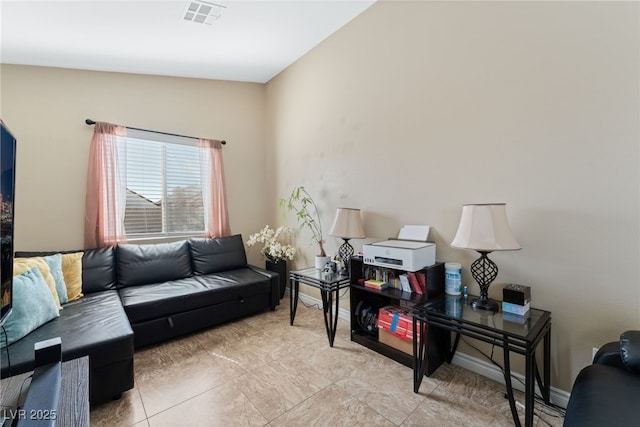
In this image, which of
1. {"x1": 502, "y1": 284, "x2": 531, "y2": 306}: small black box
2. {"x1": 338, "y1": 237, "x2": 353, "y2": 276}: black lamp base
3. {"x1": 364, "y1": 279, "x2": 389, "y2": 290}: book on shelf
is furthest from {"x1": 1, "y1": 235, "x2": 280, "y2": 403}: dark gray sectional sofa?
{"x1": 502, "y1": 284, "x2": 531, "y2": 306}: small black box

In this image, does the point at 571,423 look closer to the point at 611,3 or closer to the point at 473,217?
the point at 473,217

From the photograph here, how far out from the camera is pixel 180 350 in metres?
2.29

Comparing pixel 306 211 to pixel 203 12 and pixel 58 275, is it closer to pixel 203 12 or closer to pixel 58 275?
pixel 203 12

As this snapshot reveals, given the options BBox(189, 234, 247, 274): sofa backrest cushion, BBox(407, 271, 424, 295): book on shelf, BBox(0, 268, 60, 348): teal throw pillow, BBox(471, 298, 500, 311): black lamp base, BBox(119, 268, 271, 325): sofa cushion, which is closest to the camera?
BBox(0, 268, 60, 348): teal throw pillow

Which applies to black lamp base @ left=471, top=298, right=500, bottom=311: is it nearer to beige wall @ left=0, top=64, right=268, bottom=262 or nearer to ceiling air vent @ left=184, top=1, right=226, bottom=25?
ceiling air vent @ left=184, top=1, right=226, bottom=25

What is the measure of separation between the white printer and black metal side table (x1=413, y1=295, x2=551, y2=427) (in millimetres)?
284

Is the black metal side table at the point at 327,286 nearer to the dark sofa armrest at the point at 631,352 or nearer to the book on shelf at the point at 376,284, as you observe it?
the book on shelf at the point at 376,284

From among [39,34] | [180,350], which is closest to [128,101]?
[39,34]

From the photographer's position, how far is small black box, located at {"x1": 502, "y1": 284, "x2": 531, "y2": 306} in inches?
62.6

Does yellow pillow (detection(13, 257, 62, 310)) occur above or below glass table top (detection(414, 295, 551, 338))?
above

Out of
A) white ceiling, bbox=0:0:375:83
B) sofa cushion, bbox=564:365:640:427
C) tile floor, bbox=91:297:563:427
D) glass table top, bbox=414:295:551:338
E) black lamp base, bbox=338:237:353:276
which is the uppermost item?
white ceiling, bbox=0:0:375:83

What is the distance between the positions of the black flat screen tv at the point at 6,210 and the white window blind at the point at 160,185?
80.0 inches

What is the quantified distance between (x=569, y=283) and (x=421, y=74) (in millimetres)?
1799

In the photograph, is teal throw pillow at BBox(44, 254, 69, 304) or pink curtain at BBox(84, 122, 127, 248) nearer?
teal throw pillow at BBox(44, 254, 69, 304)
